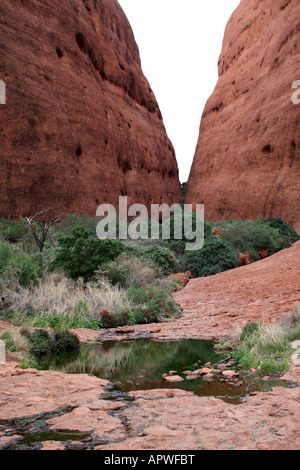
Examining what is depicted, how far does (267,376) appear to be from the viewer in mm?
3979

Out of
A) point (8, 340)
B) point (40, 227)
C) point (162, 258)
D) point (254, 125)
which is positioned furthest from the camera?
point (254, 125)

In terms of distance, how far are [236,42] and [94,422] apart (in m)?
44.3

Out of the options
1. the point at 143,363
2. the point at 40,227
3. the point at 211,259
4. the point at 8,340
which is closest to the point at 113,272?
the point at 8,340

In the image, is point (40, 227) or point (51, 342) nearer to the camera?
point (51, 342)

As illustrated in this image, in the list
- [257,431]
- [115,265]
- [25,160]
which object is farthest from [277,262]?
[25,160]

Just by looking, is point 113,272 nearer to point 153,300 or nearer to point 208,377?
point 153,300

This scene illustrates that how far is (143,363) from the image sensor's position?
5004 millimetres

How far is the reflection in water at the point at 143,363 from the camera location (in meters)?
3.82

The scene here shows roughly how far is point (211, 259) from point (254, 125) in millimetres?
20647

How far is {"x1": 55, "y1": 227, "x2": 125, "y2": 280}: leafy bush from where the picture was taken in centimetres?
1005

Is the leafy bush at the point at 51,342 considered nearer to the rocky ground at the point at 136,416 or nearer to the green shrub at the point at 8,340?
the green shrub at the point at 8,340

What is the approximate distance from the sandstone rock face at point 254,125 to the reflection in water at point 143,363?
77.8 ft

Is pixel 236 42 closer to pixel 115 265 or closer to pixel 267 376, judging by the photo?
pixel 115 265

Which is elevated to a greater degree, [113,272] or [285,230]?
[285,230]
